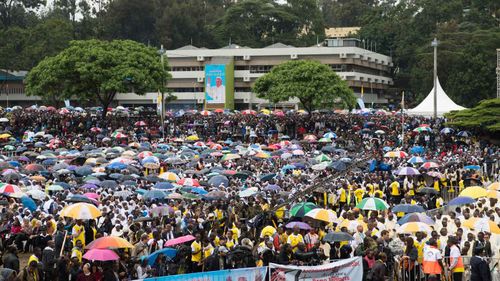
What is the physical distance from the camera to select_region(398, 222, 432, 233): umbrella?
16.1m

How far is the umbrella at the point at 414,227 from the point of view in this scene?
16141 mm

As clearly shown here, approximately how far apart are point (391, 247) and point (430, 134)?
26637mm

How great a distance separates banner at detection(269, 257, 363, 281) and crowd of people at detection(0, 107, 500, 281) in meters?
0.28

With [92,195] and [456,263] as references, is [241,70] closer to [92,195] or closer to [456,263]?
[92,195]

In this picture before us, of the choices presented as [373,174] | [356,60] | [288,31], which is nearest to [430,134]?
[373,174]

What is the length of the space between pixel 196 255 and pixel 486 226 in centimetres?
570

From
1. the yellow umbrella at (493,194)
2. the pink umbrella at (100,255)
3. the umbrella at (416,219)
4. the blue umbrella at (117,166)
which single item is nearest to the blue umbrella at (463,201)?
the yellow umbrella at (493,194)

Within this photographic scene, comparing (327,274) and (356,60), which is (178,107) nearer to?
(356,60)

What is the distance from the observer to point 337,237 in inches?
625

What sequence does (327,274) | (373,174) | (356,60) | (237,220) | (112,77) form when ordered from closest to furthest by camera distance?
(327,274)
(237,220)
(373,174)
(112,77)
(356,60)

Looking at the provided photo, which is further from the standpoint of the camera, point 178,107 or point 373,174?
point 178,107

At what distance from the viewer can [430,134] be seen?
137 ft

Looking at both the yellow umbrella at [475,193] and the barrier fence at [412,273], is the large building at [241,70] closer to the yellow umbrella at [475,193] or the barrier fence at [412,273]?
the yellow umbrella at [475,193]

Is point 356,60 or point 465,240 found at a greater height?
point 356,60
